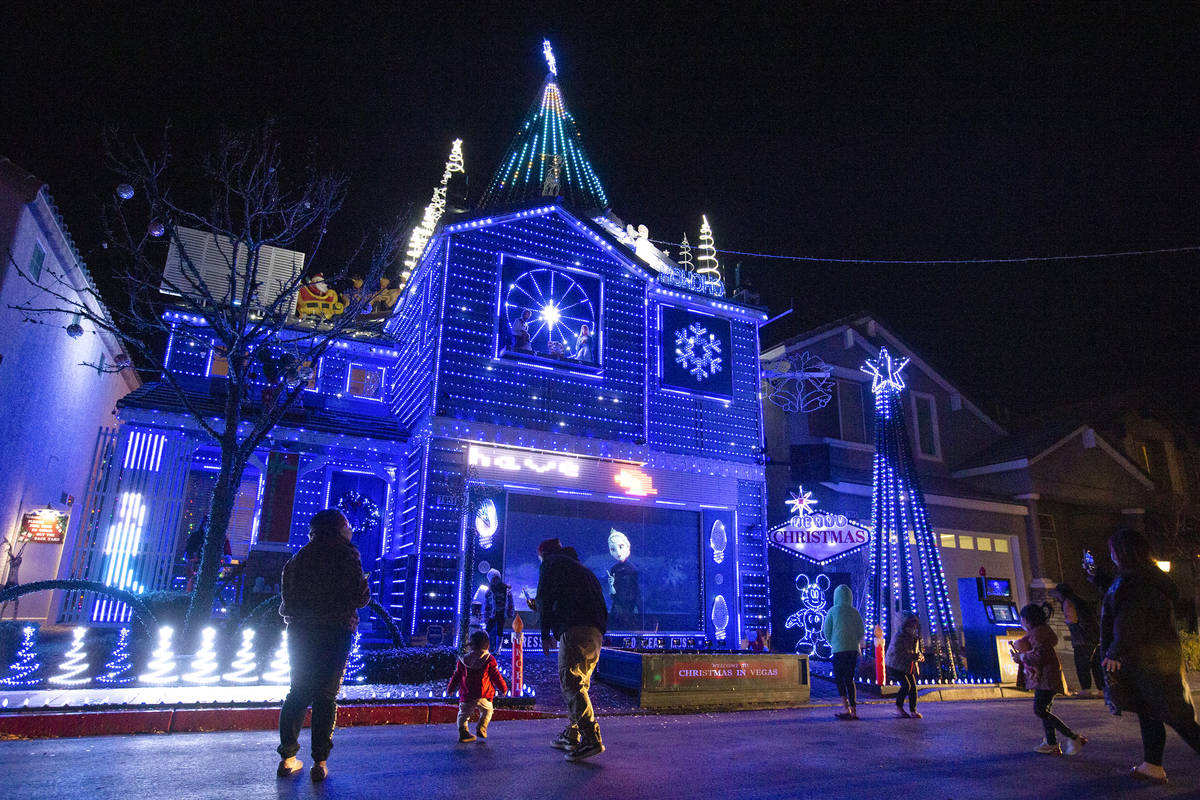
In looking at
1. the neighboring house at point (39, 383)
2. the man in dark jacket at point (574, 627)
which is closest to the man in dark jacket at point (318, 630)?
the man in dark jacket at point (574, 627)

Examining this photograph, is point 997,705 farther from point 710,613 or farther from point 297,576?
point 297,576

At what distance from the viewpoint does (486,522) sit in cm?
1561

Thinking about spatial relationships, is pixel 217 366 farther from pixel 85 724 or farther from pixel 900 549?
pixel 900 549

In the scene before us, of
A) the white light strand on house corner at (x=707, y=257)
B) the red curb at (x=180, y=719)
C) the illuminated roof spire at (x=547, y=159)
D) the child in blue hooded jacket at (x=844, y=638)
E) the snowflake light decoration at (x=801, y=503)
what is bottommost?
the red curb at (x=180, y=719)

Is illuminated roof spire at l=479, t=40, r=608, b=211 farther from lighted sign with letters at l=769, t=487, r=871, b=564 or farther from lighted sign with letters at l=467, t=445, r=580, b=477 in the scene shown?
lighted sign with letters at l=769, t=487, r=871, b=564

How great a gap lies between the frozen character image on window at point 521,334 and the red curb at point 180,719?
372 inches

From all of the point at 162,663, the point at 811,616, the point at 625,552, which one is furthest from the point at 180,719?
the point at 811,616

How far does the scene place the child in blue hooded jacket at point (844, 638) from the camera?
10.1 meters

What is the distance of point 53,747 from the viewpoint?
5.89 m

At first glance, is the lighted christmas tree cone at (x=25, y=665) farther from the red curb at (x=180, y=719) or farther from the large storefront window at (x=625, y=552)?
the large storefront window at (x=625, y=552)

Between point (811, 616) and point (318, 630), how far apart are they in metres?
14.8

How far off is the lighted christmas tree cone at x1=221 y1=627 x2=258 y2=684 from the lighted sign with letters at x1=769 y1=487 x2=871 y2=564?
11.5 meters

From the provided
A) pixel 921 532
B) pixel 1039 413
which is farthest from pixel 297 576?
pixel 1039 413

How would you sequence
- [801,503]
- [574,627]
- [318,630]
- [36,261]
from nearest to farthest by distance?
[318,630]
[574,627]
[36,261]
[801,503]
